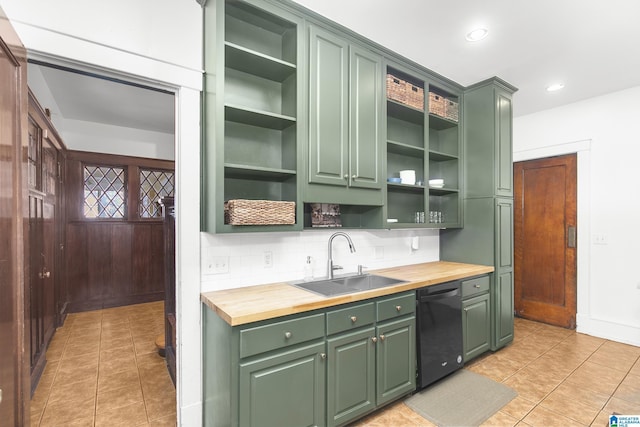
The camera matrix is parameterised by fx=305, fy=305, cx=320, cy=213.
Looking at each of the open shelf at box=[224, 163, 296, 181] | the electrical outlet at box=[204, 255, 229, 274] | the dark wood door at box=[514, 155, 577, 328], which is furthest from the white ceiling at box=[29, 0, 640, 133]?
the electrical outlet at box=[204, 255, 229, 274]

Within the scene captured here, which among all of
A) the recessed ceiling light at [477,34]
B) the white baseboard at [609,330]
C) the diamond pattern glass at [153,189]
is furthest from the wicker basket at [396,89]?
the diamond pattern glass at [153,189]

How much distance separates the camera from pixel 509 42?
8.05ft

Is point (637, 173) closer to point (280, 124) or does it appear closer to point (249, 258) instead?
point (280, 124)

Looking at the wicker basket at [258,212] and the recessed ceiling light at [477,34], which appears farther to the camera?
the recessed ceiling light at [477,34]

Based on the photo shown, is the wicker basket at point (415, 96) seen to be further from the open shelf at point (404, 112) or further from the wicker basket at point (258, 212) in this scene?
the wicker basket at point (258, 212)

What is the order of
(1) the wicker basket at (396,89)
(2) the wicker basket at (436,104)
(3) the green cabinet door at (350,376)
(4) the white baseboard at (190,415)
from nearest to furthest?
(3) the green cabinet door at (350,376) < (4) the white baseboard at (190,415) < (1) the wicker basket at (396,89) < (2) the wicker basket at (436,104)

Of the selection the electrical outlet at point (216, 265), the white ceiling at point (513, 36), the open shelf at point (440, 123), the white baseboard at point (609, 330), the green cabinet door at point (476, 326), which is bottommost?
the white baseboard at point (609, 330)

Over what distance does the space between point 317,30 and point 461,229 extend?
2473 mm

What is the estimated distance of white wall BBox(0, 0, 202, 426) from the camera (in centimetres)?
161

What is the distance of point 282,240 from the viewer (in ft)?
7.88

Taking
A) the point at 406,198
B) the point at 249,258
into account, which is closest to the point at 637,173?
the point at 406,198

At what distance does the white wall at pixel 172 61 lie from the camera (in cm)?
161

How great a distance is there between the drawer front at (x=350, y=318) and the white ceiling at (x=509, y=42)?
203 centimetres

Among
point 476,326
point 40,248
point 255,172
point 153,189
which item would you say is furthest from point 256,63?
point 153,189
